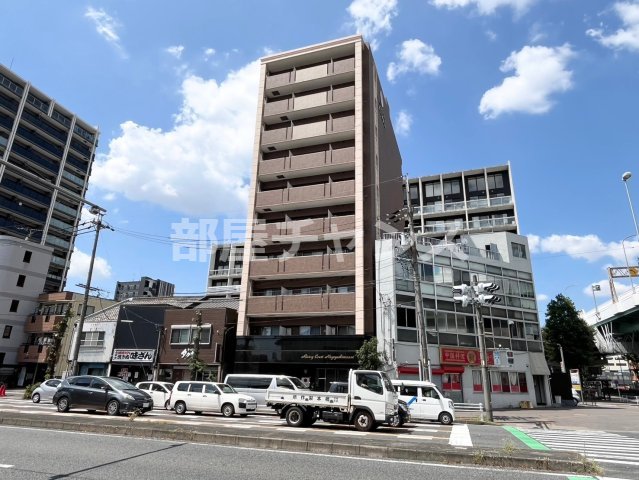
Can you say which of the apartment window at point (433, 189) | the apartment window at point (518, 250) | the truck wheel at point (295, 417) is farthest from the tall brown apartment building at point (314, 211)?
the apartment window at point (433, 189)

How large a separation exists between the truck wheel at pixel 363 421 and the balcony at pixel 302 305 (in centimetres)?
1684

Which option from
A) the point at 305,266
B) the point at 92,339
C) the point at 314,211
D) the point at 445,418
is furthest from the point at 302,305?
the point at 92,339

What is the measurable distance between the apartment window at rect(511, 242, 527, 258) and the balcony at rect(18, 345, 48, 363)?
49726 mm

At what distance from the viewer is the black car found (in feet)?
52.2

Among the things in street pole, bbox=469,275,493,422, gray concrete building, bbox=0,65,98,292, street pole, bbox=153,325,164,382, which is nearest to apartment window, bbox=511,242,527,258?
street pole, bbox=469,275,493,422

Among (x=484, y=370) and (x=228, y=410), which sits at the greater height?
(x=484, y=370)

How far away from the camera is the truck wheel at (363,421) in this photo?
542 inches

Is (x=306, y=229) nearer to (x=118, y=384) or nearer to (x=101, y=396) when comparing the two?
(x=118, y=384)

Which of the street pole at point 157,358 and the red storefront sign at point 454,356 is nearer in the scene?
the red storefront sign at point 454,356

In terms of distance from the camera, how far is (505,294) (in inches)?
1480

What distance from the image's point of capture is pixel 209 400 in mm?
19359

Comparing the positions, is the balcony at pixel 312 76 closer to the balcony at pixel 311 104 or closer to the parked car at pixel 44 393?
the balcony at pixel 311 104

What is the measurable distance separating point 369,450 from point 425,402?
1186 cm

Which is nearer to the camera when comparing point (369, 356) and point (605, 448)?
point (605, 448)
